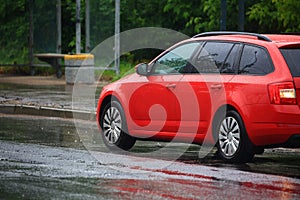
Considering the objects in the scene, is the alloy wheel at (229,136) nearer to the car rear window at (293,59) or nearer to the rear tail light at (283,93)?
the rear tail light at (283,93)

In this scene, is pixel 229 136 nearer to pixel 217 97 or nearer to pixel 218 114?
pixel 218 114

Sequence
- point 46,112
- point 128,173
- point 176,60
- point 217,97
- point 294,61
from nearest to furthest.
→ point 128,173 < point 294,61 < point 217,97 < point 176,60 < point 46,112

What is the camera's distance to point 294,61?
12.7 meters

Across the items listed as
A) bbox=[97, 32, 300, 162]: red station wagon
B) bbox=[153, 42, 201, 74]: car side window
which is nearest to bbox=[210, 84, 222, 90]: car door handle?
bbox=[97, 32, 300, 162]: red station wagon

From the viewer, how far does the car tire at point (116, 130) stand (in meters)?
14.4

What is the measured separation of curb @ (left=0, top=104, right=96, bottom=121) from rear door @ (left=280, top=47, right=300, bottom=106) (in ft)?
22.4

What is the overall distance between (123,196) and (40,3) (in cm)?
2285

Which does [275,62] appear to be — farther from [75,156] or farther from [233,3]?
[233,3]

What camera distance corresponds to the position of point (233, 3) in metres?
31.8

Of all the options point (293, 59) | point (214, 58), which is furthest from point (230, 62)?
point (293, 59)

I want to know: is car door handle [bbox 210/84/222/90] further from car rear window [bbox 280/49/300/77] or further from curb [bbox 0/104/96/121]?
curb [bbox 0/104/96/121]

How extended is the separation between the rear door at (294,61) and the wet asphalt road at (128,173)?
3.39 feet

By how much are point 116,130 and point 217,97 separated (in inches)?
80.0

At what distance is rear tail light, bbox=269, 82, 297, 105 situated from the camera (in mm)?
12273
